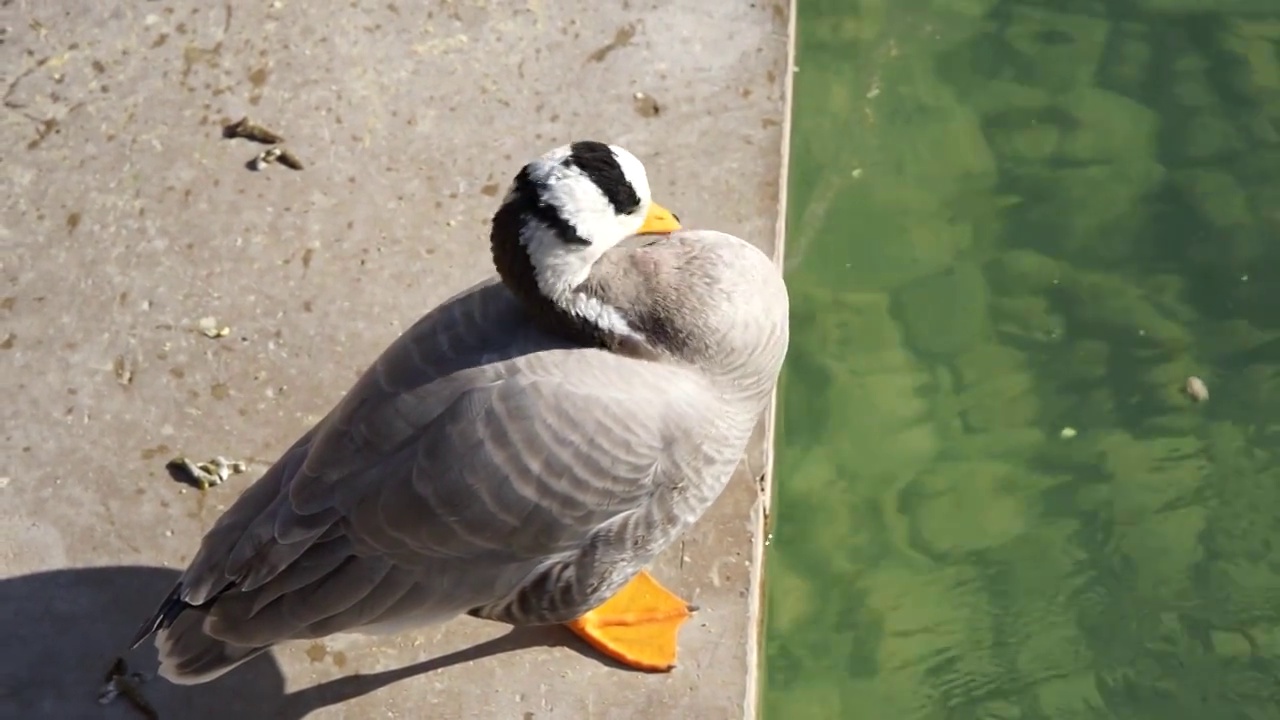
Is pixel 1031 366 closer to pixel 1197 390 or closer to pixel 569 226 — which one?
pixel 1197 390

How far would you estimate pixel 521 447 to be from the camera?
216 centimetres

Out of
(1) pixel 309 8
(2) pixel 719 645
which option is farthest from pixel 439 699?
(1) pixel 309 8

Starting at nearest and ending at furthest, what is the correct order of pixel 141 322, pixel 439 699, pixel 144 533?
pixel 439 699, pixel 144 533, pixel 141 322

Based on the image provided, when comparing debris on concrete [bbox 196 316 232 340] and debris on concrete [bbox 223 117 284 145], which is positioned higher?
debris on concrete [bbox 223 117 284 145]

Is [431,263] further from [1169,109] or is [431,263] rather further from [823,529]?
[1169,109]

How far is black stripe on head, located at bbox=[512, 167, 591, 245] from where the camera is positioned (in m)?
2.10

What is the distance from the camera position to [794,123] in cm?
405

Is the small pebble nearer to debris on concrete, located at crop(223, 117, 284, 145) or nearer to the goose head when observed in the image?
the goose head

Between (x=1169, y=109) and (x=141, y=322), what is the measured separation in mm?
3406

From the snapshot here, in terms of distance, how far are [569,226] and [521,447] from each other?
42 centimetres

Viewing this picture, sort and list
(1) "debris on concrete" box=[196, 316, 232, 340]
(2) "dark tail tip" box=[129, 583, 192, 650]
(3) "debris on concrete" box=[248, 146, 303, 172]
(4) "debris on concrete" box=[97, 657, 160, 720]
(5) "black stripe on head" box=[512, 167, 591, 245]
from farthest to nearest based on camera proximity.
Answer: (3) "debris on concrete" box=[248, 146, 303, 172], (1) "debris on concrete" box=[196, 316, 232, 340], (4) "debris on concrete" box=[97, 657, 160, 720], (2) "dark tail tip" box=[129, 583, 192, 650], (5) "black stripe on head" box=[512, 167, 591, 245]

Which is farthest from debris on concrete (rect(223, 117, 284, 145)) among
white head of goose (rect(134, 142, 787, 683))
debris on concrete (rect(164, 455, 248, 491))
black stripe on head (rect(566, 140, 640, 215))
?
black stripe on head (rect(566, 140, 640, 215))

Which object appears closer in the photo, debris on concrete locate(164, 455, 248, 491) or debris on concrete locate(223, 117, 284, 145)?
debris on concrete locate(164, 455, 248, 491)

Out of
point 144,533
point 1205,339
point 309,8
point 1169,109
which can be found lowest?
point 1205,339
